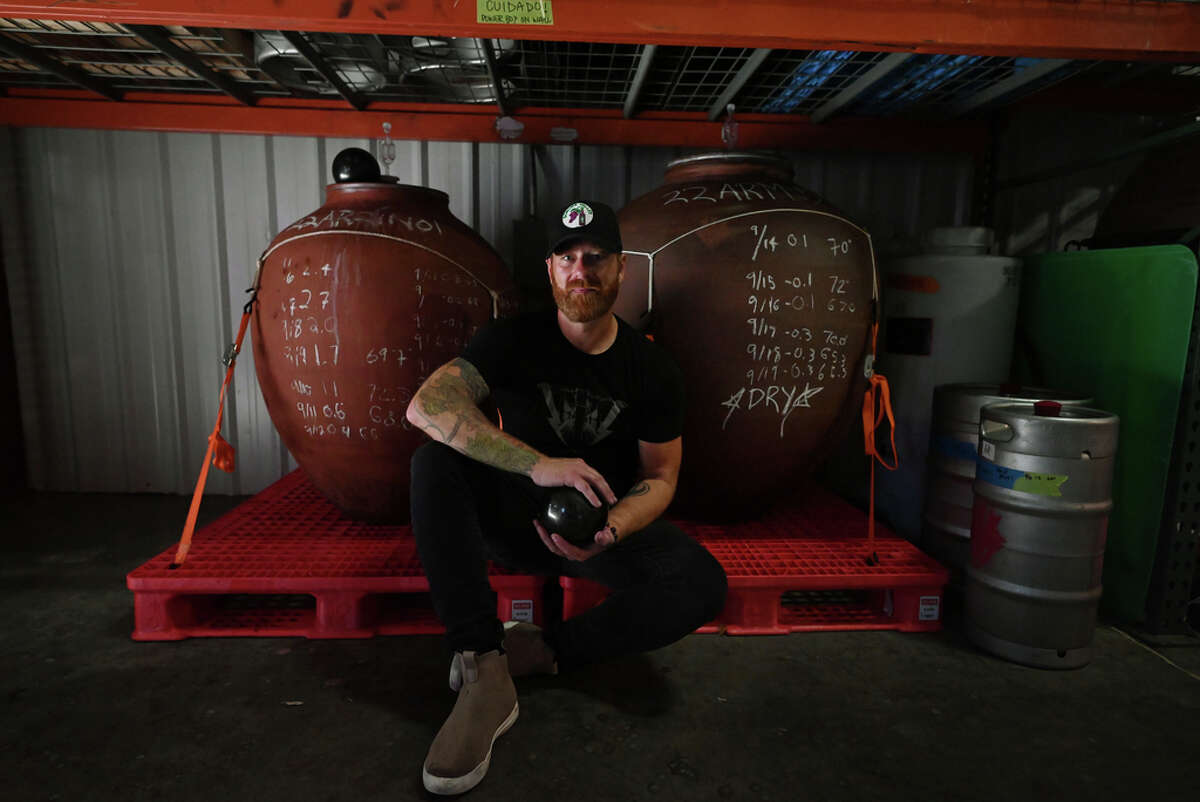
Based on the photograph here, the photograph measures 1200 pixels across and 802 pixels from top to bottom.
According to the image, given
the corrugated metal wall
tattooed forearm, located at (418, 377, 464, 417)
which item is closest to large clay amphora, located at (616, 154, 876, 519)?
tattooed forearm, located at (418, 377, 464, 417)

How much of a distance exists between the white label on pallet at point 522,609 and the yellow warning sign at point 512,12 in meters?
1.59

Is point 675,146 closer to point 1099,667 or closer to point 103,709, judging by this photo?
point 1099,667

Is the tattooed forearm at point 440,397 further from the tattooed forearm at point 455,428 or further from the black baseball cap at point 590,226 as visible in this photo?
the black baseball cap at point 590,226

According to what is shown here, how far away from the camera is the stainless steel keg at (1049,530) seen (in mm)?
1906

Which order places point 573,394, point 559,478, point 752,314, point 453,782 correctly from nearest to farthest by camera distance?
point 453,782 → point 559,478 → point 573,394 → point 752,314

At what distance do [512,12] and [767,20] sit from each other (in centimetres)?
66

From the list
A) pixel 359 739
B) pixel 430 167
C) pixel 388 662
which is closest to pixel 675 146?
pixel 430 167

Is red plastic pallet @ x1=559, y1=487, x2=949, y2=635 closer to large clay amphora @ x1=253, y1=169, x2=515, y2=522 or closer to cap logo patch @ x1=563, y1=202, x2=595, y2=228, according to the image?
large clay amphora @ x1=253, y1=169, x2=515, y2=522

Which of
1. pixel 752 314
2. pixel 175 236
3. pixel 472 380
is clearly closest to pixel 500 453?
pixel 472 380

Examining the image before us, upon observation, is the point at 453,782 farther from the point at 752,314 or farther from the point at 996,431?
the point at 996,431

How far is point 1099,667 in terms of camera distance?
195 centimetres

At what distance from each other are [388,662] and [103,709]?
67 centimetres

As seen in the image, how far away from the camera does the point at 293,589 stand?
6.57ft

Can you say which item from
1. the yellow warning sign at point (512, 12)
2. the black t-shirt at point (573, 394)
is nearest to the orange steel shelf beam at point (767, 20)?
the yellow warning sign at point (512, 12)
